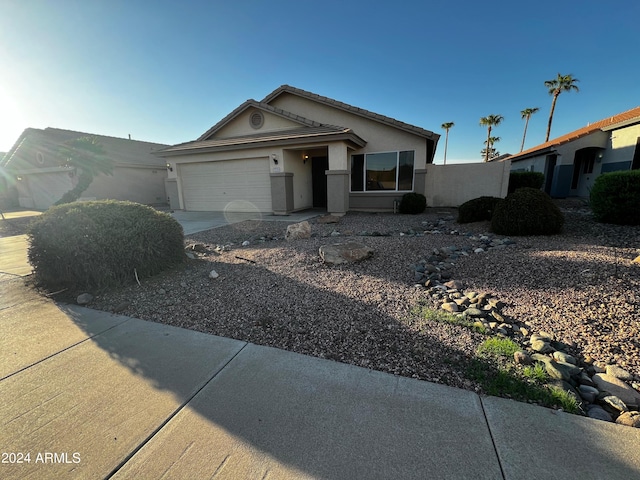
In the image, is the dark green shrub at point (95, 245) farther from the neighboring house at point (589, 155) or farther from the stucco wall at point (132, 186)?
the neighboring house at point (589, 155)

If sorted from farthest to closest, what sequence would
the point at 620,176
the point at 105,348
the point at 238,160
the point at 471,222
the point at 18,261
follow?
the point at 238,160, the point at 471,222, the point at 620,176, the point at 18,261, the point at 105,348

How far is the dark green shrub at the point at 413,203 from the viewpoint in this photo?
1216 centimetres

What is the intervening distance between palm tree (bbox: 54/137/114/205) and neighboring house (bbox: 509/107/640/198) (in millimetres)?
26515

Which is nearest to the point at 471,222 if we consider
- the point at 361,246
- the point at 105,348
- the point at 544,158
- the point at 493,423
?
the point at 361,246

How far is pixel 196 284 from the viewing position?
15.8 feet

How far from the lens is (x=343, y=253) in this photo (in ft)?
18.2

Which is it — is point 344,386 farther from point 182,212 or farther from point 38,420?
point 182,212

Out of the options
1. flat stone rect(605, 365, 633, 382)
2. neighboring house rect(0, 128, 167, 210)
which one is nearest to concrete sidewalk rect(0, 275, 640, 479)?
flat stone rect(605, 365, 633, 382)

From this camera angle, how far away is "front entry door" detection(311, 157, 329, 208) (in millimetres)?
15391

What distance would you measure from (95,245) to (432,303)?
5.19 metres

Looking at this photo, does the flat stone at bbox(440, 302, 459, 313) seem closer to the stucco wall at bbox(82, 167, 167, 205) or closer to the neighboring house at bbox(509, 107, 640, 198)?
the neighboring house at bbox(509, 107, 640, 198)

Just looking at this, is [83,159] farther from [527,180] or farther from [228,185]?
[527,180]

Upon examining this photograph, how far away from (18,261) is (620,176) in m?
14.5

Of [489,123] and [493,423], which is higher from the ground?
[489,123]
